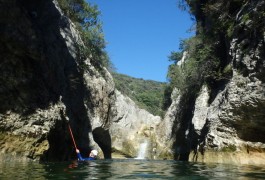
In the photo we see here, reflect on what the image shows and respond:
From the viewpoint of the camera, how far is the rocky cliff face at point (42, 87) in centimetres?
1697

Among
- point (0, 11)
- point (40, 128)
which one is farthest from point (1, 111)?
point (0, 11)

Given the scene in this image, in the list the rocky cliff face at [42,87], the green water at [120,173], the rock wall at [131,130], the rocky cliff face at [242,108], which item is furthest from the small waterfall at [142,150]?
the green water at [120,173]

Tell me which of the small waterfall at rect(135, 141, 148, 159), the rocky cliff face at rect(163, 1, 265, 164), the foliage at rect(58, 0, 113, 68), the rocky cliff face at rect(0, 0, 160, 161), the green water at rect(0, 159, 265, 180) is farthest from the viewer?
the small waterfall at rect(135, 141, 148, 159)

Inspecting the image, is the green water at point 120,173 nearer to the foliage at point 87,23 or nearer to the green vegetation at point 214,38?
the green vegetation at point 214,38

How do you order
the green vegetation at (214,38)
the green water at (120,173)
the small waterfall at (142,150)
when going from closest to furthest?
the green water at (120,173)
the green vegetation at (214,38)
the small waterfall at (142,150)

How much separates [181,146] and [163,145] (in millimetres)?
6769

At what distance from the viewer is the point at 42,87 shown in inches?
762

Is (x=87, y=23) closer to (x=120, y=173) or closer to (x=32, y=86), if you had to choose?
(x=32, y=86)

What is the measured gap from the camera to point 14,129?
1669 centimetres

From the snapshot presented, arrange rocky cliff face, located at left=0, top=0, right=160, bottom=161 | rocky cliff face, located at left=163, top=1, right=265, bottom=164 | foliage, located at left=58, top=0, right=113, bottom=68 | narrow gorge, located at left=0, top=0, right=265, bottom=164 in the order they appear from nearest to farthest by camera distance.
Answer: rocky cliff face, located at left=0, top=0, right=160, bottom=161 < narrow gorge, located at left=0, top=0, right=265, bottom=164 < rocky cliff face, located at left=163, top=1, right=265, bottom=164 < foliage, located at left=58, top=0, right=113, bottom=68

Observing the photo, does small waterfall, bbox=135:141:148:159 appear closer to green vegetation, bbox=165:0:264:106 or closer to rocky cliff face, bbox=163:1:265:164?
green vegetation, bbox=165:0:264:106

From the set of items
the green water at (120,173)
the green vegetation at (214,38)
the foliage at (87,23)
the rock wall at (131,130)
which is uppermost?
the foliage at (87,23)

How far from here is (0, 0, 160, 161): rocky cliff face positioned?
55.7 ft

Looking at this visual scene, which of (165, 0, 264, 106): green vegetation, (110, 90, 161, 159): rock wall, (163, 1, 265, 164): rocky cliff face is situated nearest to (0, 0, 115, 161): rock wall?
(163, 1, 265, 164): rocky cliff face
